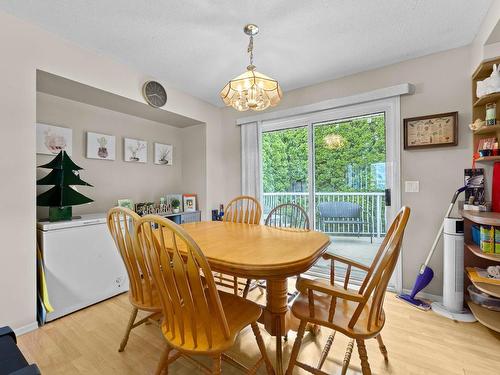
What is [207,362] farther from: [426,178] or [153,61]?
[153,61]

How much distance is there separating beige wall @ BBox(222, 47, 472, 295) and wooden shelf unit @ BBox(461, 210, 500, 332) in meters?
0.21

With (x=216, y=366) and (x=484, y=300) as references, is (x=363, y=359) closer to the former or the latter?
(x=216, y=366)

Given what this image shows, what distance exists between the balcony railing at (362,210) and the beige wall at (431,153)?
311 millimetres

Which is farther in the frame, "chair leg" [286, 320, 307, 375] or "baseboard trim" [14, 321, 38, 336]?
"baseboard trim" [14, 321, 38, 336]

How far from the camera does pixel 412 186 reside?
2.41 metres

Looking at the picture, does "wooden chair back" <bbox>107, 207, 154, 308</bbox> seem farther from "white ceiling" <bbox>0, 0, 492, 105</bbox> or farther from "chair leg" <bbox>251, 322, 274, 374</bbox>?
A: "white ceiling" <bbox>0, 0, 492, 105</bbox>

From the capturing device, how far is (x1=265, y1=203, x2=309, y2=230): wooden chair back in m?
2.48

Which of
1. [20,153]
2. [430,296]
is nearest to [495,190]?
[430,296]

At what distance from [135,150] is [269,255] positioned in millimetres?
2729

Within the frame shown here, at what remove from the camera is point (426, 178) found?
235cm

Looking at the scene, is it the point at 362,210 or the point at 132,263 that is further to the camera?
the point at 362,210

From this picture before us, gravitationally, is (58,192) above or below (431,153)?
below

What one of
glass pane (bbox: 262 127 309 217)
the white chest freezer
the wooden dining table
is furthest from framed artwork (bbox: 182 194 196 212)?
the wooden dining table

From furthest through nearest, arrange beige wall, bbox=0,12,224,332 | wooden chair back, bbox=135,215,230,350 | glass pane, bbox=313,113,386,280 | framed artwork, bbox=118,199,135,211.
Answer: framed artwork, bbox=118,199,135,211, glass pane, bbox=313,113,386,280, beige wall, bbox=0,12,224,332, wooden chair back, bbox=135,215,230,350
